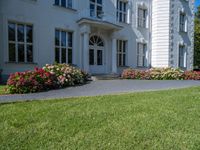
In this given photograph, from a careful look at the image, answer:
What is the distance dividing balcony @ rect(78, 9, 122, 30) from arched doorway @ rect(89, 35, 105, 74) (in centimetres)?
140

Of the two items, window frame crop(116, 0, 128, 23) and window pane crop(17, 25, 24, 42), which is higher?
window frame crop(116, 0, 128, 23)

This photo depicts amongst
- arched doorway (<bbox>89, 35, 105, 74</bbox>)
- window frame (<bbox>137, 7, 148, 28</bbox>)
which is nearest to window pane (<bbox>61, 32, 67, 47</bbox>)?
arched doorway (<bbox>89, 35, 105, 74</bbox>)

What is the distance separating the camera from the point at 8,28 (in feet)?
44.6

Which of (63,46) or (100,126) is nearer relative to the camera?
(100,126)

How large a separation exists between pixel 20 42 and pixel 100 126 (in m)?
11.2

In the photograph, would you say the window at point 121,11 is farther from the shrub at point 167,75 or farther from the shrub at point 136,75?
the shrub at point 167,75

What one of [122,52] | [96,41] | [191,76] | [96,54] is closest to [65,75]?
[96,54]

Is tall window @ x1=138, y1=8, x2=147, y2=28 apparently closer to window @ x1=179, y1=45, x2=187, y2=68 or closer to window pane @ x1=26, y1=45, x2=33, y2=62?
window @ x1=179, y1=45, x2=187, y2=68

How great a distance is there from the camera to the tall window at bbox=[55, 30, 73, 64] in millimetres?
15766

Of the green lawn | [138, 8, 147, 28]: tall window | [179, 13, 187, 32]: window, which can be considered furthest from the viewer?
[179, 13, 187, 32]: window

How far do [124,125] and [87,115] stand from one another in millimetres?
979

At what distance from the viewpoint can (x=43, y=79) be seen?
9.95 m

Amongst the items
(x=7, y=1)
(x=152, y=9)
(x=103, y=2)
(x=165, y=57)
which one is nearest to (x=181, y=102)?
(x=7, y=1)

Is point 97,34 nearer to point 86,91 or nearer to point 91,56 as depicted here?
point 91,56
